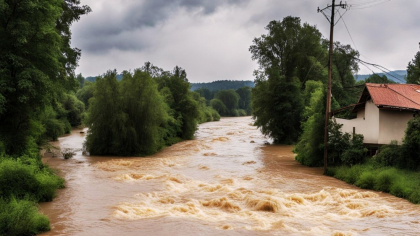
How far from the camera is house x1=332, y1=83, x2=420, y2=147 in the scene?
74.6 ft

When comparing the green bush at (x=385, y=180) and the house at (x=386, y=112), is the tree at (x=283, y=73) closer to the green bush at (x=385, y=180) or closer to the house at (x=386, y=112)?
the house at (x=386, y=112)

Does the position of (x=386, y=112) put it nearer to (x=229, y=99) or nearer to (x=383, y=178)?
(x=383, y=178)

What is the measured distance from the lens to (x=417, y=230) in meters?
13.3

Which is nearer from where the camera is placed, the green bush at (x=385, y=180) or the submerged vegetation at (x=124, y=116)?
the green bush at (x=385, y=180)

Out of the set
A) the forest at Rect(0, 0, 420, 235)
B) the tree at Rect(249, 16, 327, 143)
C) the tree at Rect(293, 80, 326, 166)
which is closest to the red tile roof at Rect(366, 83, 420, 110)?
the forest at Rect(0, 0, 420, 235)

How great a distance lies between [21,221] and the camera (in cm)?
1248

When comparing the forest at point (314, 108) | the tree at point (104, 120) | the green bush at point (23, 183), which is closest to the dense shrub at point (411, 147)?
the forest at point (314, 108)

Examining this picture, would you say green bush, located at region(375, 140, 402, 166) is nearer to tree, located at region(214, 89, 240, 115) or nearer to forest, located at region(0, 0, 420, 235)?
forest, located at region(0, 0, 420, 235)

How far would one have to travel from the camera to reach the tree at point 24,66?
18672 mm

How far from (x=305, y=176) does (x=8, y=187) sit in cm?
1779

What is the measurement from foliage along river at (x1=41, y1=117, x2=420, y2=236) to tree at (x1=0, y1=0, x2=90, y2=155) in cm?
453

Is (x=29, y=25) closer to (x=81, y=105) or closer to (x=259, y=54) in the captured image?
(x=259, y=54)

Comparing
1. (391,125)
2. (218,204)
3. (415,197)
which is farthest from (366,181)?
(218,204)

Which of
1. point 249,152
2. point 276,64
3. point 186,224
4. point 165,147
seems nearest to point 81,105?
point 165,147
